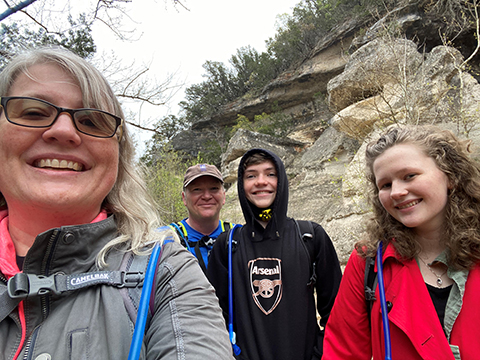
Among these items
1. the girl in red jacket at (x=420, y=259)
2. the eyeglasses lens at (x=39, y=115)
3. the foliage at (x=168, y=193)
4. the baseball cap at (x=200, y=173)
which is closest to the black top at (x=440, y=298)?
the girl in red jacket at (x=420, y=259)

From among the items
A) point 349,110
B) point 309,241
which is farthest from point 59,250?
point 349,110

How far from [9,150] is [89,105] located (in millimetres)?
312

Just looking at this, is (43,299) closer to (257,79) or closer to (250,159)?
(250,159)

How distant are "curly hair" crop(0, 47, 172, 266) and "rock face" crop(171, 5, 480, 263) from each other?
430cm

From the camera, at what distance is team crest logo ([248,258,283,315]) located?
1.98 metres

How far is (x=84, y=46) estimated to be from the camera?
5.63 metres

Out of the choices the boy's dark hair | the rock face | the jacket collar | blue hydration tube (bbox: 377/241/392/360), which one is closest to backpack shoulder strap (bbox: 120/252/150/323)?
the jacket collar

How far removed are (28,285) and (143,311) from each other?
0.35 meters

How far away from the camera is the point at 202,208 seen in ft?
9.84

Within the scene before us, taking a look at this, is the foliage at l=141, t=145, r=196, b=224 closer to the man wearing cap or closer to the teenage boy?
the man wearing cap

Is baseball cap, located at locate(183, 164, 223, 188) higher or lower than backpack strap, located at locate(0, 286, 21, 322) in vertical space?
higher

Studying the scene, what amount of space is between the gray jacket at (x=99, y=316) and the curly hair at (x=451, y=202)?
3.81 feet

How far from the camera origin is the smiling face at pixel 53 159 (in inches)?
36.8

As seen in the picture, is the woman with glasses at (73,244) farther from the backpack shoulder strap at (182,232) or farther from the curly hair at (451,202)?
the backpack shoulder strap at (182,232)
